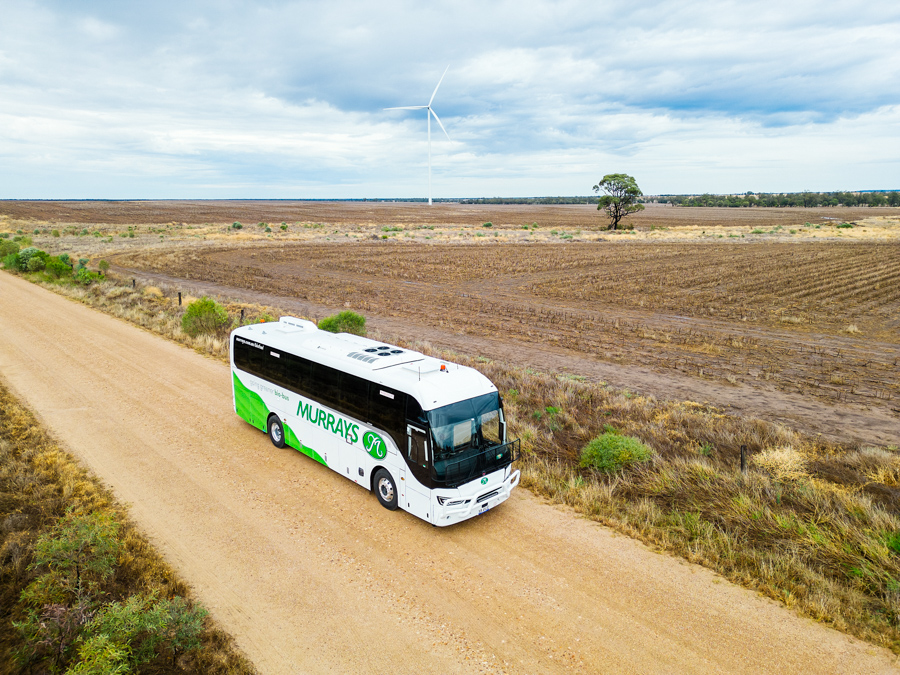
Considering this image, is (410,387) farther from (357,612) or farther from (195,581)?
(195,581)

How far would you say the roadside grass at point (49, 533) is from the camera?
277 inches

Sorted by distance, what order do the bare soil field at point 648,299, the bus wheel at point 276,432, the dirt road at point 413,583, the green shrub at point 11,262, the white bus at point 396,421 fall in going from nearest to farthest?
the dirt road at point 413,583 < the white bus at point 396,421 < the bus wheel at point 276,432 < the bare soil field at point 648,299 < the green shrub at point 11,262

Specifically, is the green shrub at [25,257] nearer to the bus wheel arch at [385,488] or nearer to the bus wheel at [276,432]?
the bus wheel at [276,432]

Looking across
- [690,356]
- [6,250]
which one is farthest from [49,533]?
[6,250]

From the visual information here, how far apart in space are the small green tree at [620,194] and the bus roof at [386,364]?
9781 centimetres

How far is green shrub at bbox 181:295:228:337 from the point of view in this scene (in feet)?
75.5

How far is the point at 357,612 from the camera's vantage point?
799cm

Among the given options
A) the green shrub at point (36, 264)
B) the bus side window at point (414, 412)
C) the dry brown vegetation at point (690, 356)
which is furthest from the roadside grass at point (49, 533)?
the green shrub at point (36, 264)

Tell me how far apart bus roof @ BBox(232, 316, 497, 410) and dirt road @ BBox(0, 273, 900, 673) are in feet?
8.95

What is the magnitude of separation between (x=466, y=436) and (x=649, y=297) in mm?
30715

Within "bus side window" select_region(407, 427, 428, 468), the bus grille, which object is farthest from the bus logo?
the bus grille

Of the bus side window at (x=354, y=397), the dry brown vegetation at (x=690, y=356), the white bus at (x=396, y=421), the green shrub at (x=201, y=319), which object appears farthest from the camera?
the green shrub at (x=201, y=319)

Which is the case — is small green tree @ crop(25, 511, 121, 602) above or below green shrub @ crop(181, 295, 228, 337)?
below

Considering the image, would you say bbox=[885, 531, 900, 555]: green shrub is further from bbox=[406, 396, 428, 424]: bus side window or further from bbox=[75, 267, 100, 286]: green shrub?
bbox=[75, 267, 100, 286]: green shrub
